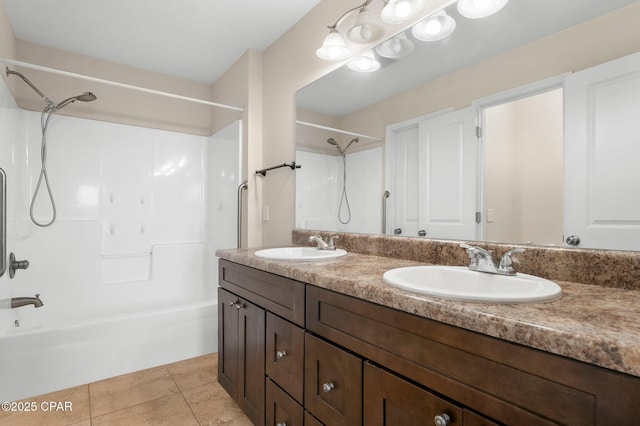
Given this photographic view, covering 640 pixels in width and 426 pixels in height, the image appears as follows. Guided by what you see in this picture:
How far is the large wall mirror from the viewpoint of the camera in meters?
0.93

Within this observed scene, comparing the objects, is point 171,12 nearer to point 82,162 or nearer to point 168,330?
point 82,162

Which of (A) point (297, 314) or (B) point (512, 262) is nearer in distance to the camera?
(B) point (512, 262)

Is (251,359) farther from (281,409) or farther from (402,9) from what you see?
(402,9)

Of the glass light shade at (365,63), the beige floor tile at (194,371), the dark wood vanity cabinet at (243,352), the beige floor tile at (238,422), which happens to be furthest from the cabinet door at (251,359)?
the glass light shade at (365,63)

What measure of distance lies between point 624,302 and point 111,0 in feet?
9.10

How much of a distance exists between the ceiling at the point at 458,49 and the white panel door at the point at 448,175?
9.0 inches

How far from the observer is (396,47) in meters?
1.55

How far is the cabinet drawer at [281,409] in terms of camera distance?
1181 mm

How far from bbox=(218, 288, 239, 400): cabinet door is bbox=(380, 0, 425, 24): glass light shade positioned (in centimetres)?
153

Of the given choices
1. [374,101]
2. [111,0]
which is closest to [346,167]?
[374,101]

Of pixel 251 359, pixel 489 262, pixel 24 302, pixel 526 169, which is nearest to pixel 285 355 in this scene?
pixel 251 359

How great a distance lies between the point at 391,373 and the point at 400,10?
1451 mm

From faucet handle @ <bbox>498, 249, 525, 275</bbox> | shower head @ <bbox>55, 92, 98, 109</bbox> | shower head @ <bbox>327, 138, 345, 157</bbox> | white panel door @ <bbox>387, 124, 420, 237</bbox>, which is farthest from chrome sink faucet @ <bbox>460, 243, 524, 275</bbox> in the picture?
shower head @ <bbox>55, 92, 98, 109</bbox>

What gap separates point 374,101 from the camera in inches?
67.1
